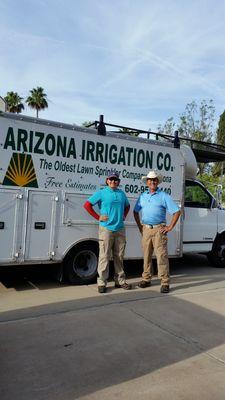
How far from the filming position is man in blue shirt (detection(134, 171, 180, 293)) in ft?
22.4

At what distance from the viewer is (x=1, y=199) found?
615 centimetres

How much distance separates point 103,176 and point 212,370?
152 inches

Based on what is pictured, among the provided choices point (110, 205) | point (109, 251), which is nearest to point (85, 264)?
point (109, 251)

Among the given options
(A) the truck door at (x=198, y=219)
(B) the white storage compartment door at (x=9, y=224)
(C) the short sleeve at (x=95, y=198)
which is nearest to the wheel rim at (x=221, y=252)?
(A) the truck door at (x=198, y=219)

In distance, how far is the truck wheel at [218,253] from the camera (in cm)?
941

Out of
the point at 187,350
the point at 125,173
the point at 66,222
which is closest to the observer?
the point at 187,350

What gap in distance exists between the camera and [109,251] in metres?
6.82

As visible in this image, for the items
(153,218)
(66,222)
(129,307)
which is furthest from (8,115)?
(129,307)

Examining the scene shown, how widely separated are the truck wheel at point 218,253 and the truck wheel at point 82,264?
3.23 meters

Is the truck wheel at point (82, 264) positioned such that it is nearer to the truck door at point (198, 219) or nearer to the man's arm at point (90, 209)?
the man's arm at point (90, 209)

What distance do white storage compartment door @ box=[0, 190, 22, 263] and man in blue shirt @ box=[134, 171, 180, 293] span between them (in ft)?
6.61

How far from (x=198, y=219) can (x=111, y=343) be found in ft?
15.5

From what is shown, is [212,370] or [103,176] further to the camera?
[103,176]

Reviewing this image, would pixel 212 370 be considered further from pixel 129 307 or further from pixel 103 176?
pixel 103 176
